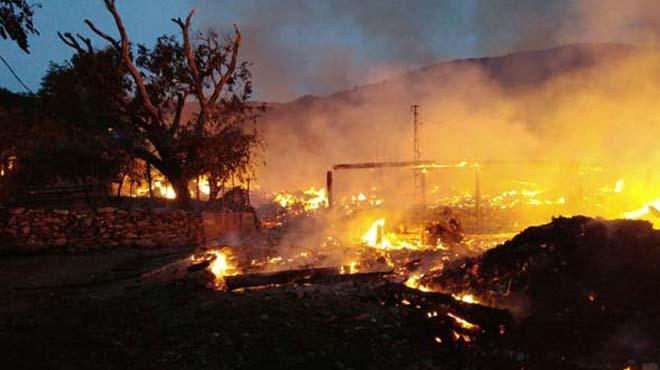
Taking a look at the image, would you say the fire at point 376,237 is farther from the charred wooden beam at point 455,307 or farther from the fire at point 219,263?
the charred wooden beam at point 455,307

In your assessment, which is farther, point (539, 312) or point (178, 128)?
point (178, 128)

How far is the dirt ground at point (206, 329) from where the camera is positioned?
6762mm

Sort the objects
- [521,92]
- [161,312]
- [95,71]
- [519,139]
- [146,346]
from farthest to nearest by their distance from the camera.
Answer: [521,92] → [519,139] → [95,71] → [161,312] → [146,346]

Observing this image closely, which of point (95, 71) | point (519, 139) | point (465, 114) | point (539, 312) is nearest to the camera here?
point (539, 312)

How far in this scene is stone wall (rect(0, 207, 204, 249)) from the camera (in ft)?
49.0

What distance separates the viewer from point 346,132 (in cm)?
4403

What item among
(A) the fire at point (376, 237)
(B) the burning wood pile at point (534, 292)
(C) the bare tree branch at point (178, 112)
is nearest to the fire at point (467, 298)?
(B) the burning wood pile at point (534, 292)

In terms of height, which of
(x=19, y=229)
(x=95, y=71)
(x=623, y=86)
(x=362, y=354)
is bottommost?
(x=362, y=354)

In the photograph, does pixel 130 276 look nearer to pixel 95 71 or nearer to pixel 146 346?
pixel 146 346

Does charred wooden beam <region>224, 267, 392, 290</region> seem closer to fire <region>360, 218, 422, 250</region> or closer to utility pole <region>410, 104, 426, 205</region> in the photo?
fire <region>360, 218, 422, 250</region>

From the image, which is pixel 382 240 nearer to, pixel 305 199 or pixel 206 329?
pixel 206 329

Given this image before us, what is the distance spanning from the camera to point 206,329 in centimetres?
783

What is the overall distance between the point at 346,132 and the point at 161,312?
36.3 meters

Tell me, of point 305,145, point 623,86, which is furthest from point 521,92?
point 305,145
